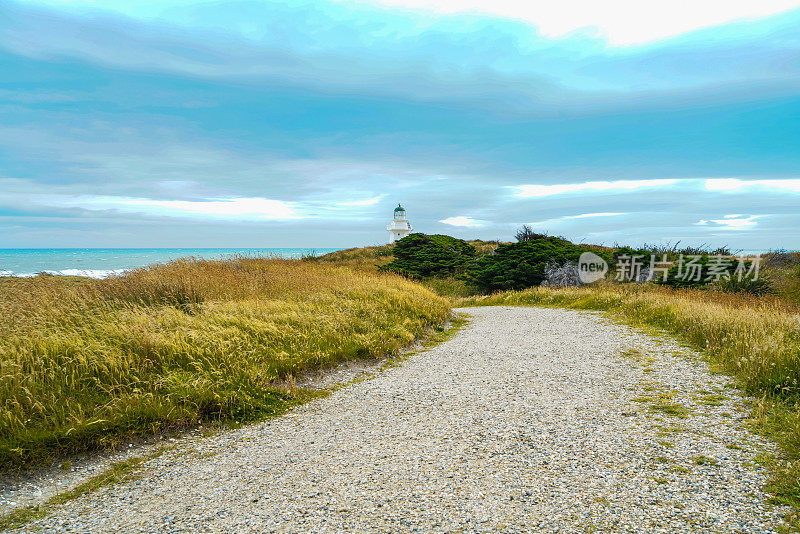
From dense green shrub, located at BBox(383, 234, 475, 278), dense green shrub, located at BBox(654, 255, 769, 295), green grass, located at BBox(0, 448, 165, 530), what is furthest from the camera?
dense green shrub, located at BBox(383, 234, 475, 278)

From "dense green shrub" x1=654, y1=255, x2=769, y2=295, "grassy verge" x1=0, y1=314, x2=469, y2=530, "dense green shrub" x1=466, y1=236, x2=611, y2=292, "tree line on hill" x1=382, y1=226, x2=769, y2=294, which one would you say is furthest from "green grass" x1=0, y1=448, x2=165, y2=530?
"dense green shrub" x1=466, y1=236, x2=611, y2=292

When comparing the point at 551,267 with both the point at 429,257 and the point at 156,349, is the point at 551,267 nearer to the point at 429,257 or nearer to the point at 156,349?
the point at 429,257

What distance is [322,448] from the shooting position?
5.44 meters

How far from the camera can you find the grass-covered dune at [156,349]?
19.4ft

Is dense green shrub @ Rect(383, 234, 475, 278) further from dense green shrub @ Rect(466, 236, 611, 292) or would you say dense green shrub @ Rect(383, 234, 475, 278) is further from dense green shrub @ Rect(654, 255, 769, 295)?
dense green shrub @ Rect(654, 255, 769, 295)

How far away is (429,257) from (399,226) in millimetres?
20501

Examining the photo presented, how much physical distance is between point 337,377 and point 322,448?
318 centimetres

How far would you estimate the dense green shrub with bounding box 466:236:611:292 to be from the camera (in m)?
24.8

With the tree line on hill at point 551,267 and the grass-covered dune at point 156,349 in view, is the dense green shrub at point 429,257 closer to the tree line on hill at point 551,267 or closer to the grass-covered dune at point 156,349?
the tree line on hill at point 551,267

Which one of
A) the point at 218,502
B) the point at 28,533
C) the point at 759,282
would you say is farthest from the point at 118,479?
the point at 759,282

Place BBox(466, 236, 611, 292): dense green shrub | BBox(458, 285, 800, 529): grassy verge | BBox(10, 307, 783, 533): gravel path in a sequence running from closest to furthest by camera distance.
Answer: BBox(10, 307, 783, 533): gravel path < BBox(458, 285, 800, 529): grassy verge < BBox(466, 236, 611, 292): dense green shrub

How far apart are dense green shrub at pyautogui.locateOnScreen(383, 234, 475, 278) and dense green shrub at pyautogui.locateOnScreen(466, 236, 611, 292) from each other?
499 centimetres

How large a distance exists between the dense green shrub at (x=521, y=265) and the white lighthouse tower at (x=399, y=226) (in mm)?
25626

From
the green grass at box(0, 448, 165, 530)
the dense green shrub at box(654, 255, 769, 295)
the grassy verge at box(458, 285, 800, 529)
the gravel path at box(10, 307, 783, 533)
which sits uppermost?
the dense green shrub at box(654, 255, 769, 295)
